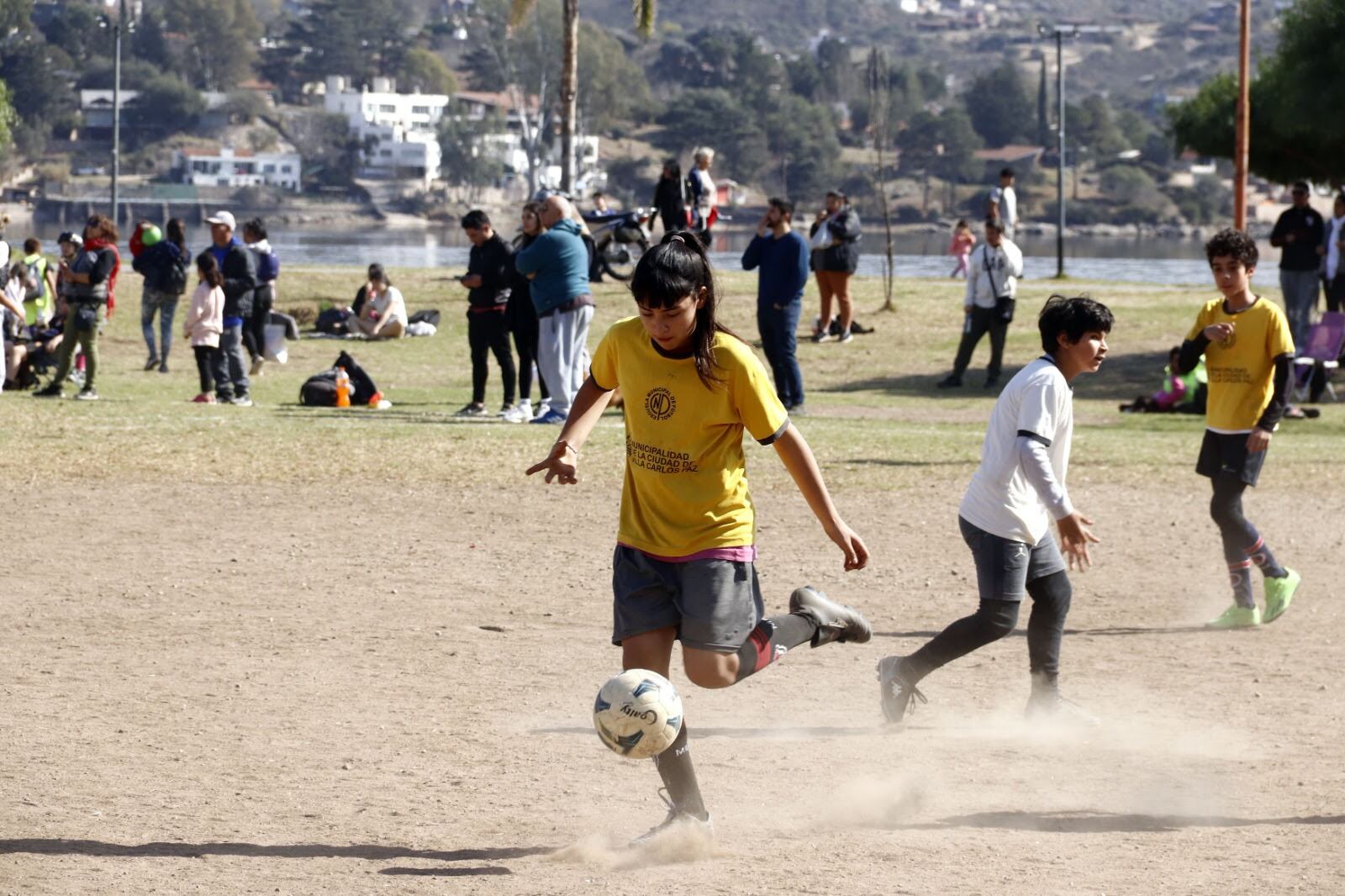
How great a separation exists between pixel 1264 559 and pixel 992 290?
479 inches

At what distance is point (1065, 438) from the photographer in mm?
6637

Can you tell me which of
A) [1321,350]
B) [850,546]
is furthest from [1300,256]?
[850,546]

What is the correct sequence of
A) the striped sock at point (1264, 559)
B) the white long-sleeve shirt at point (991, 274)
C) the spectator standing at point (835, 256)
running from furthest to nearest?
1. the spectator standing at point (835, 256)
2. the white long-sleeve shirt at point (991, 274)
3. the striped sock at point (1264, 559)

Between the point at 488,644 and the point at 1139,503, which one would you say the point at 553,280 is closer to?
the point at 1139,503

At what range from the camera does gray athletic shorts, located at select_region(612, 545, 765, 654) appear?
17.6 ft

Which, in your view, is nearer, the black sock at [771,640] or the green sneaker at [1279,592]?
the black sock at [771,640]

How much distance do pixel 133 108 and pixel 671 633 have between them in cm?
18532

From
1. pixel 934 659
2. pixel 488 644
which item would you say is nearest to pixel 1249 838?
pixel 934 659

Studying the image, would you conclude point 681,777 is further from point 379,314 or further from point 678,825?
point 379,314

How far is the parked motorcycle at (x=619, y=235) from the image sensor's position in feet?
96.5

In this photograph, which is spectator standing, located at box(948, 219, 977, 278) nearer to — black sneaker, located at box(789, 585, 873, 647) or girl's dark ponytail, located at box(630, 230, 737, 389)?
black sneaker, located at box(789, 585, 873, 647)

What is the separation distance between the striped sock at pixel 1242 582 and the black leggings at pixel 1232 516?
5 cm

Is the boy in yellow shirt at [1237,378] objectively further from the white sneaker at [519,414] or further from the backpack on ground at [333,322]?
the backpack on ground at [333,322]

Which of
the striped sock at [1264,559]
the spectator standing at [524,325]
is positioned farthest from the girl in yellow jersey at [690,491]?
the spectator standing at [524,325]
